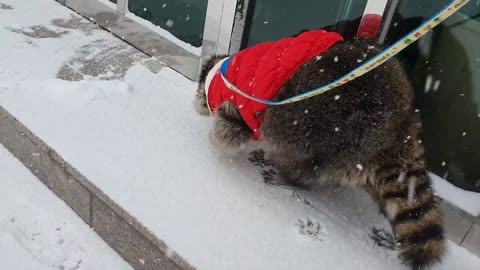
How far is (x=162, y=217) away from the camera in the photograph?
206 centimetres

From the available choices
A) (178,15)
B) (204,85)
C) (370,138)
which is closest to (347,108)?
(370,138)

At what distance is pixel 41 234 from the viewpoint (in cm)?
234

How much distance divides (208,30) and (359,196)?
1.47m

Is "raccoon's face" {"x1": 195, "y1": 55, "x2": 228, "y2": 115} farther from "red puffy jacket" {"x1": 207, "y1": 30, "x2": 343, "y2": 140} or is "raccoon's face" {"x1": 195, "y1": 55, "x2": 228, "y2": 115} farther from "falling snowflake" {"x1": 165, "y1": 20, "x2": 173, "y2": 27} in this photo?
"falling snowflake" {"x1": 165, "y1": 20, "x2": 173, "y2": 27}

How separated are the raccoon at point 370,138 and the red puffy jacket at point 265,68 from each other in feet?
0.14

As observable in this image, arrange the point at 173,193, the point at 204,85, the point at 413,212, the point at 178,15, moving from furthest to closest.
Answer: the point at 178,15
the point at 204,85
the point at 173,193
the point at 413,212

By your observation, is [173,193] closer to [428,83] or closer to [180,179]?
[180,179]

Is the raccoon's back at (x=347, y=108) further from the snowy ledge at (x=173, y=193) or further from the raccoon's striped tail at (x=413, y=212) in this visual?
the snowy ledge at (x=173, y=193)

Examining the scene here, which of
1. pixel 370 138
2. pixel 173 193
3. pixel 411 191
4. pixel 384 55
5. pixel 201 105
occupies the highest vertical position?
pixel 384 55

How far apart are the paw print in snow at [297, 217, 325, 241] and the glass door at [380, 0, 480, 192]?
2.44 feet

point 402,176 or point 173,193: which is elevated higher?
point 402,176

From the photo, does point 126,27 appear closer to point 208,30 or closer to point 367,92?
point 208,30

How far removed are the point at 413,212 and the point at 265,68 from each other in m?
0.86

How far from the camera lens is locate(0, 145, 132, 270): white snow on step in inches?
87.4
